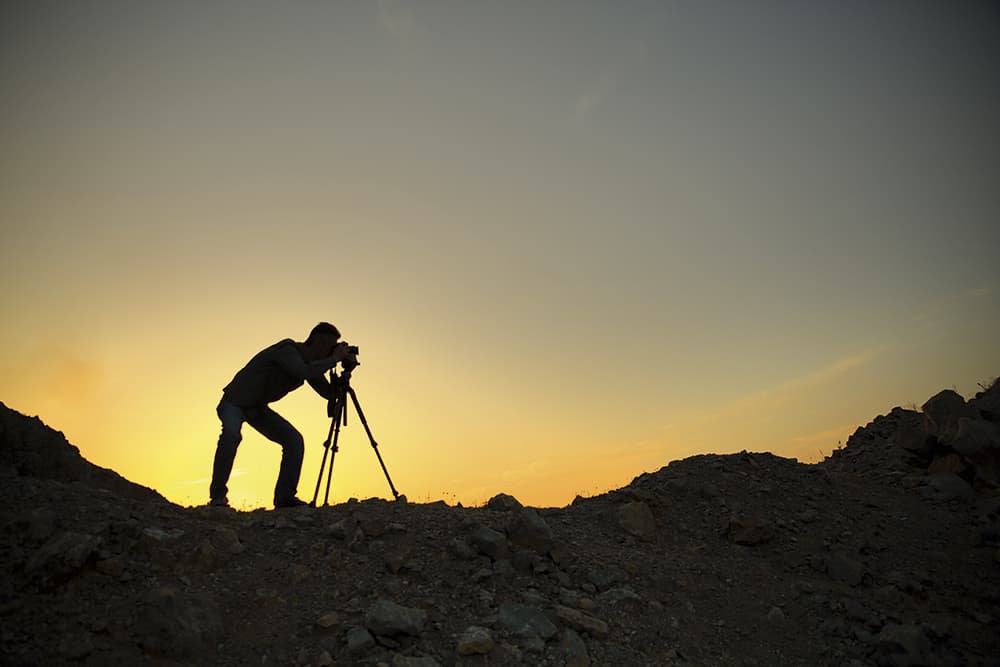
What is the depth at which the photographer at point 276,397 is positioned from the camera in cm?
807

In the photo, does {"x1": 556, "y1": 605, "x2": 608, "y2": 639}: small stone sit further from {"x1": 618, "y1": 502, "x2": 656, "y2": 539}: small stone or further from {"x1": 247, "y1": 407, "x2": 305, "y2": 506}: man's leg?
{"x1": 247, "y1": 407, "x2": 305, "y2": 506}: man's leg

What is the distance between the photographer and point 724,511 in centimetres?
901

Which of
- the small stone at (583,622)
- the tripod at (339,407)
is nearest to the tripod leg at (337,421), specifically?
the tripod at (339,407)

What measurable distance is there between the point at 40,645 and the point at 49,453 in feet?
15.7

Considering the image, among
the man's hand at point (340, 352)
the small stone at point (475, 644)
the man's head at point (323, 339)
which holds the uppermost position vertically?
the man's head at point (323, 339)

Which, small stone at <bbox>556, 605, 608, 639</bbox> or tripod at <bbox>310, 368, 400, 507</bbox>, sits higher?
tripod at <bbox>310, 368, 400, 507</bbox>

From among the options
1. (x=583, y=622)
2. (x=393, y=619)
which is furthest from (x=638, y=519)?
(x=393, y=619)

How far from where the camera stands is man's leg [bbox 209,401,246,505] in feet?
26.1

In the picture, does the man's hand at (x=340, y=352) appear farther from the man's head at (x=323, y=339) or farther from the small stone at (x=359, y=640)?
the small stone at (x=359, y=640)

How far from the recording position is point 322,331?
8.83 m

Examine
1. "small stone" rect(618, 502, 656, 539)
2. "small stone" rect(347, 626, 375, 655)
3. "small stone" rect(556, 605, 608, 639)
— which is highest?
"small stone" rect(618, 502, 656, 539)

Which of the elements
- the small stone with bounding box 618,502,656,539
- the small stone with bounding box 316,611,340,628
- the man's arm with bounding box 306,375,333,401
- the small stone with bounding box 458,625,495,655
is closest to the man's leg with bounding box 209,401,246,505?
the man's arm with bounding box 306,375,333,401

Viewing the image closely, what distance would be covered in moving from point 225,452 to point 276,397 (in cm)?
109

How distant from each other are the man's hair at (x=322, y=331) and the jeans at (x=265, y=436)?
1.35m
